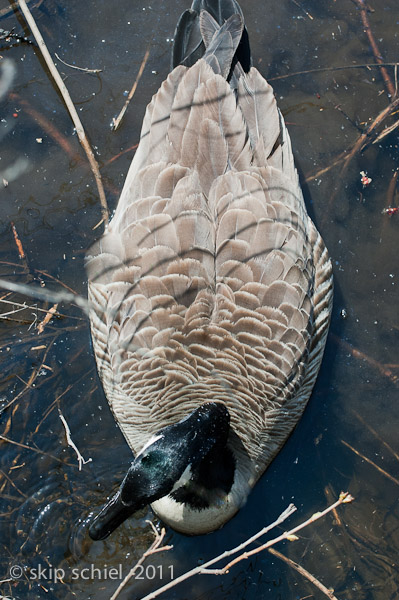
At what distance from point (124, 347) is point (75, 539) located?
4.88 ft

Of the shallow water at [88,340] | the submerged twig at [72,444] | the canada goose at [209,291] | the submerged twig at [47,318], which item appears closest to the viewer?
the canada goose at [209,291]

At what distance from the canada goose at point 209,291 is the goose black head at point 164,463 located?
0.01 m

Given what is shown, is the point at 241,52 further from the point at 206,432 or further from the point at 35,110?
the point at 206,432

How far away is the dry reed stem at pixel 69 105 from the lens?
17.8 feet

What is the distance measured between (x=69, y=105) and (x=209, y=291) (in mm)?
2499

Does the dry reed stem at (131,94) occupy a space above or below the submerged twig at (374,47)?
above

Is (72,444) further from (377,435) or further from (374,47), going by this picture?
(374,47)

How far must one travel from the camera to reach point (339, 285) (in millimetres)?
5348

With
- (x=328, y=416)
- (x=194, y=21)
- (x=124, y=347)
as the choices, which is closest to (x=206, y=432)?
(x=124, y=347)

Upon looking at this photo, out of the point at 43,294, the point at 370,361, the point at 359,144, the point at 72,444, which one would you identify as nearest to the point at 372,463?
the point at 370,361

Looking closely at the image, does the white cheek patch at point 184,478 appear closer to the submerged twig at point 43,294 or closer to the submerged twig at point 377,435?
the submerged twig at point 377,435

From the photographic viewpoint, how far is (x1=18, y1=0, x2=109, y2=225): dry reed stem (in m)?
5.41

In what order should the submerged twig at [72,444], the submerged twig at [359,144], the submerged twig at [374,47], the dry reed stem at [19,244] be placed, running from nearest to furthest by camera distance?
the submerged twig at [72,444] < the dry reed stem at [19,244] < the submerged twig at [359,144] < the submerged twig at [374,47]

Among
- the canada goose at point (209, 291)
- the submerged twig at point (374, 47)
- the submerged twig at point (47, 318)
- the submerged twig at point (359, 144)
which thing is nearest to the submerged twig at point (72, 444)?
the canada goose at point (209, 291)
